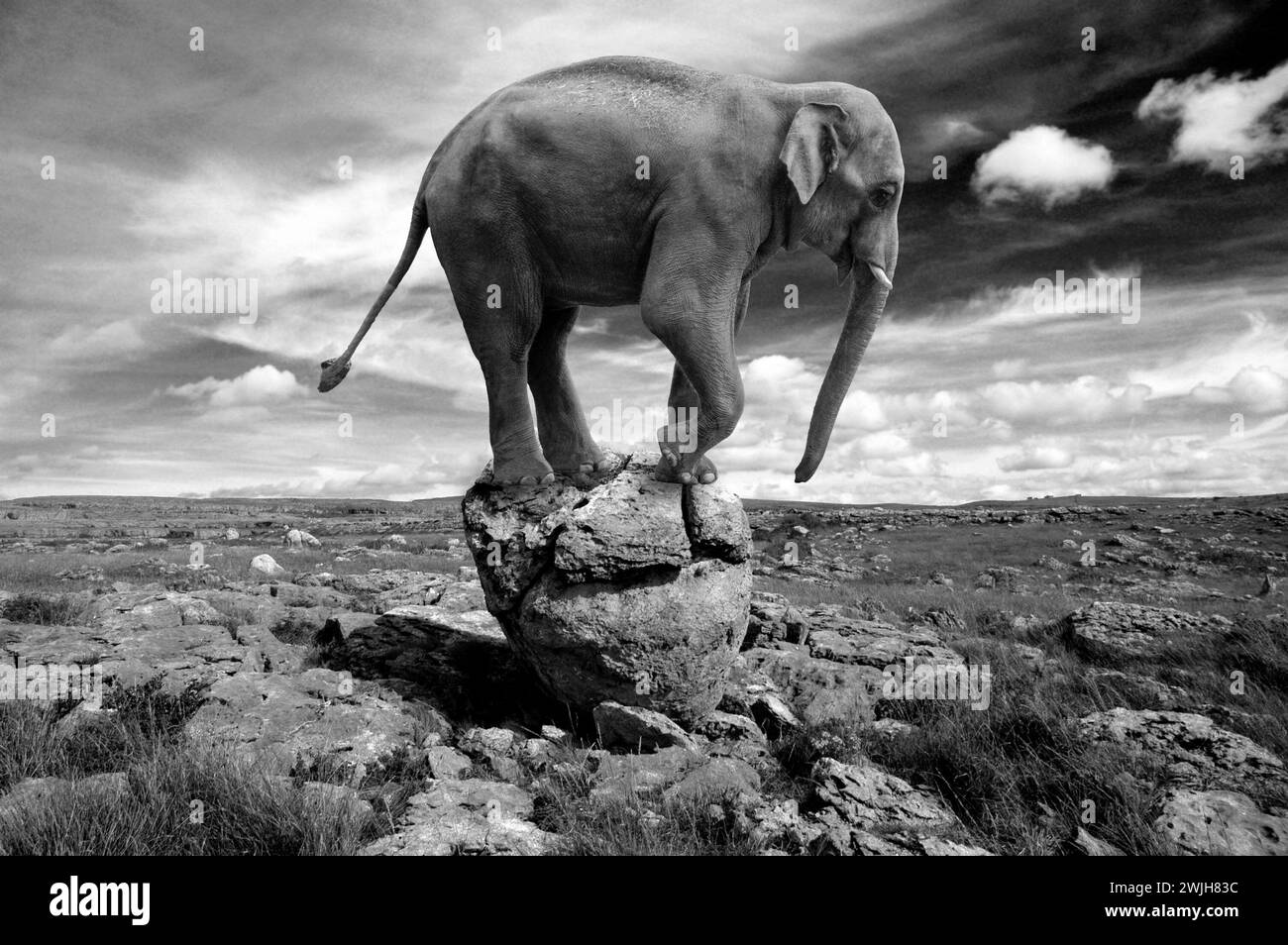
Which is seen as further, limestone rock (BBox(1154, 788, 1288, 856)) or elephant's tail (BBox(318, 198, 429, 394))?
elephant's tail (BBox(318, 198, 429, 394))

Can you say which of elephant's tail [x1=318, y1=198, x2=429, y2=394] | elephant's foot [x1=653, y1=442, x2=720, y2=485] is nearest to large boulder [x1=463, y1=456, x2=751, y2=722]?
elephant's foot [x1=653, y1=442, x2=720, y2=485]

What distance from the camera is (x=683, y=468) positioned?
6.53m

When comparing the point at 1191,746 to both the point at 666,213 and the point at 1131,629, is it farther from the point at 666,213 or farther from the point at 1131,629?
the point at 666,213

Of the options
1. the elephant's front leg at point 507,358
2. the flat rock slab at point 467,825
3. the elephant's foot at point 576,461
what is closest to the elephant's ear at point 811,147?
the elephant's front leg at point 507,358

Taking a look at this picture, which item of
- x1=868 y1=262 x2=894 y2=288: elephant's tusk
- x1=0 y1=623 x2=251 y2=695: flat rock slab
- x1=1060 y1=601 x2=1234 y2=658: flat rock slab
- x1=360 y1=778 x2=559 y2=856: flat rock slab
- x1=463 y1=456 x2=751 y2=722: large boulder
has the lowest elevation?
x1=1060 y1=601 x2=1234 y2=658: flat rock slab

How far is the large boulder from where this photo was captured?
20.1ft

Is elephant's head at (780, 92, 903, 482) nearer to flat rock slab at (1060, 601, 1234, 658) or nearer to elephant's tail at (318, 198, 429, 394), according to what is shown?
elephant's tail at (318, 198, 429, 394)

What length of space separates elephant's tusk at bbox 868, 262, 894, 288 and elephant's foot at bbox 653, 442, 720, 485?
2.16m

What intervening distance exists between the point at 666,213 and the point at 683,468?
2151 millimetres

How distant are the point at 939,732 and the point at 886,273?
394 cm

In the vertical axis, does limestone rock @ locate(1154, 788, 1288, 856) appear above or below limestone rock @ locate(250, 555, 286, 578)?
above

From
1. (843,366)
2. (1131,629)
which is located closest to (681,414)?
(843,366)

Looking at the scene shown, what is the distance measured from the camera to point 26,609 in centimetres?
1001
